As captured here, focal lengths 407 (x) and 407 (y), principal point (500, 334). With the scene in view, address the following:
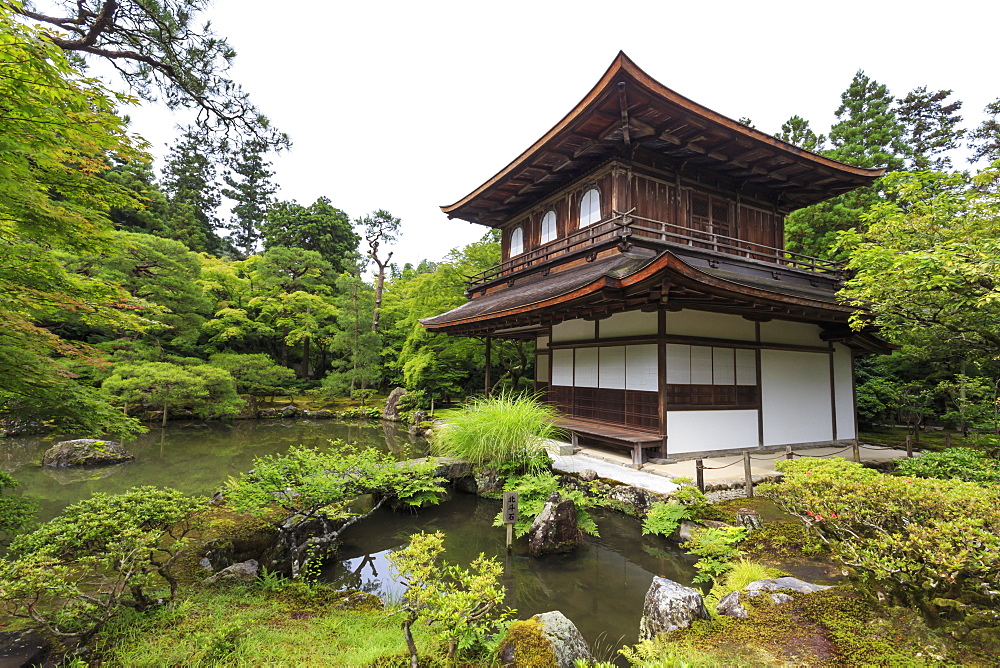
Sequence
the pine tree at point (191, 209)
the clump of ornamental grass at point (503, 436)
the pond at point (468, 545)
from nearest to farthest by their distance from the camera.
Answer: the pond at point (468, 545), the clump of ornamental grass at point (503, 436), the pine tree at point (191, 209)

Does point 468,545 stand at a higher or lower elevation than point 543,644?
lower

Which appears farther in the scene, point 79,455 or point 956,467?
point 79,455

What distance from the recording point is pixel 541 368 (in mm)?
13258

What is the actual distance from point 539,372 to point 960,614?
11.0 meters

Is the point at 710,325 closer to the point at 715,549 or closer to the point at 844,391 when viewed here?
the point at 844,391

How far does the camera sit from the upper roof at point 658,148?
7.78m

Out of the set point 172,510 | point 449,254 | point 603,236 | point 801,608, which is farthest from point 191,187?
point 801,608

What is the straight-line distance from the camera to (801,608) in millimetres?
3059

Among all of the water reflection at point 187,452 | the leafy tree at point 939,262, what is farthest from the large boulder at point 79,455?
the leafy tree at point 939,262

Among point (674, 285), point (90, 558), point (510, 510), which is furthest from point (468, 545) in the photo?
point (674, 285)

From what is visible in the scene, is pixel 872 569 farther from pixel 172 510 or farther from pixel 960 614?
pixel 172 510

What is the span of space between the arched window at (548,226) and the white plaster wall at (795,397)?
234 inches

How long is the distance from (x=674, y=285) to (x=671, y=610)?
451 centimetres

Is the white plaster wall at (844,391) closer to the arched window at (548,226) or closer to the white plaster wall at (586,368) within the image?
the white plaster wall at (586,368)
